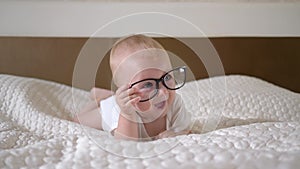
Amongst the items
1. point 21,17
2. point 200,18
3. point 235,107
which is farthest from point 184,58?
point 21,17

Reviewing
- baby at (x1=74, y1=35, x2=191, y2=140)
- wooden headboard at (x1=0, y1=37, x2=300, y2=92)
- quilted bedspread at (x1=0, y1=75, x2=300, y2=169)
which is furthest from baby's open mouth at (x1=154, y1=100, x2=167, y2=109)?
wooden headboard at (x1=0, y1=37, x2=300, y2=92)

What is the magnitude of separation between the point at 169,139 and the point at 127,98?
0.15 meters

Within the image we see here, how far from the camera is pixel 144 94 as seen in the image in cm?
68

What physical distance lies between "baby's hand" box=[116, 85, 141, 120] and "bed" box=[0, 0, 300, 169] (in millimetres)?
68

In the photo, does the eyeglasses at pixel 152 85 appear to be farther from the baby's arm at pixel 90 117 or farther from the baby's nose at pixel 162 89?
the baby's arm at pixel 90 117

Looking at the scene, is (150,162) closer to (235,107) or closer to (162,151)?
(162,151)

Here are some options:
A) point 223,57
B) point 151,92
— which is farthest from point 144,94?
point 223,57

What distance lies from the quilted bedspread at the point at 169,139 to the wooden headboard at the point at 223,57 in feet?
1.01

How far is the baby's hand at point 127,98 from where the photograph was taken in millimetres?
677

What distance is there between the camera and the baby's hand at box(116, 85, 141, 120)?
0.68 metres

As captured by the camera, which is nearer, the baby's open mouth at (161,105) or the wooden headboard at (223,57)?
the baby's open mouth at (161,105)

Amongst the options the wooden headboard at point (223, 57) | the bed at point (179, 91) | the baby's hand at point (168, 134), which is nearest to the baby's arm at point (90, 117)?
the bed at point (179, 91)

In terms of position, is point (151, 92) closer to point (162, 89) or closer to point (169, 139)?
point (162, 89)

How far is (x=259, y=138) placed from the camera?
56cm
